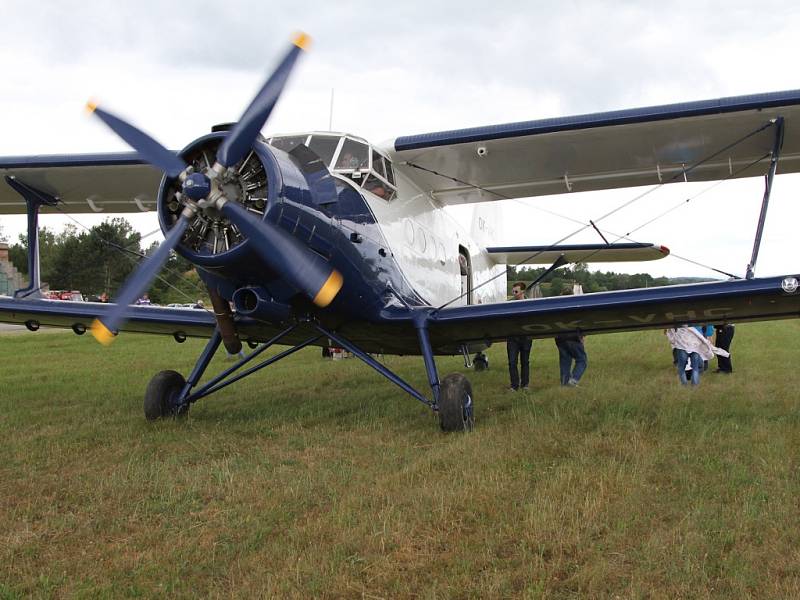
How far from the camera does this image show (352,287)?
22.7ft

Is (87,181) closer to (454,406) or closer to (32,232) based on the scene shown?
(32,232)

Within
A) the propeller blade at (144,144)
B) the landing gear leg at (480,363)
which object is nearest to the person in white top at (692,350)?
the landing gear leg at (480,363)

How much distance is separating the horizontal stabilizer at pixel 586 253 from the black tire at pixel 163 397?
19.2 ft

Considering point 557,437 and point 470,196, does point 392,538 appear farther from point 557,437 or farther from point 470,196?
point 470,196

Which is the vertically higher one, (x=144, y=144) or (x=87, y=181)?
(x=87, y=181)

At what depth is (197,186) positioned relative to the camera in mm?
5426

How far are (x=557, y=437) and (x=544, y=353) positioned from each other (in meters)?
11.8

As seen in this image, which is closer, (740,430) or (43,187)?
(740,430)

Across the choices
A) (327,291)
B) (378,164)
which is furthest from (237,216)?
(378,164)

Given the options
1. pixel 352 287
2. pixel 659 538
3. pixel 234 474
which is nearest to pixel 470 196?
pixel 352 287

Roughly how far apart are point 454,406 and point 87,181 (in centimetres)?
676

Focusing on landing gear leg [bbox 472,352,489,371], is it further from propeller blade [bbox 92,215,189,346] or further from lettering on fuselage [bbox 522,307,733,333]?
propeller blade [bbox 92,215,189,346]

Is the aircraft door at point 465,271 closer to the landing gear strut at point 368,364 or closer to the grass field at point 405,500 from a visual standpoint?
the grass field at point 405,500

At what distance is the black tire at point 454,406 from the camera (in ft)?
21.4
